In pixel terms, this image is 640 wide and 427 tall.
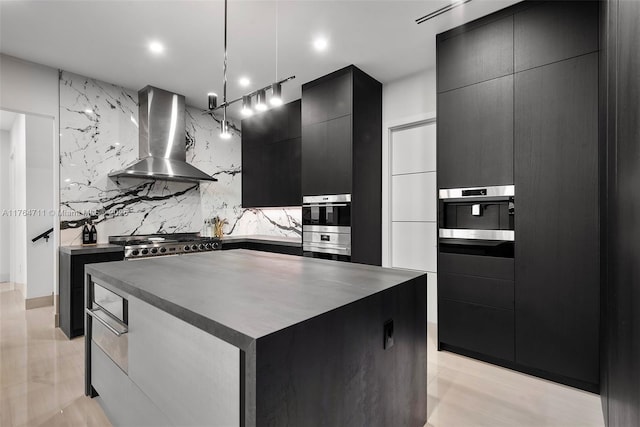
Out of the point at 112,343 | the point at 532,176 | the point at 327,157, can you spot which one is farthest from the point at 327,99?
the point at 112,343

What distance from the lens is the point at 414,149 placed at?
11.7ft

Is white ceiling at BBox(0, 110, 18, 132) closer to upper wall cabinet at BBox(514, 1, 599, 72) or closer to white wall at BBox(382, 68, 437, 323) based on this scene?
white wall at BBox(382, 68, 437, 323)

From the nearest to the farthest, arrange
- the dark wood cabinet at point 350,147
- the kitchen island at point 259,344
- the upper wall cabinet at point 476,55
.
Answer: the kitchen island at point 259,344, the upper wall cabinet at point 476,55, the dark wood cabinet at point 350,147

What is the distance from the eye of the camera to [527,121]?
2250 mm

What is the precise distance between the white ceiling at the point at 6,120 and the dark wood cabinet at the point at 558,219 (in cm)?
613

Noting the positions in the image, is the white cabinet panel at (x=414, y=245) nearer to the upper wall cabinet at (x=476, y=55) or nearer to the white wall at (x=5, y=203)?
the upper wall cabinet at (x=476, y=55)

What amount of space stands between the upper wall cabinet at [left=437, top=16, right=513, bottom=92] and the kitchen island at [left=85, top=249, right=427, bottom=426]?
6.18 feet

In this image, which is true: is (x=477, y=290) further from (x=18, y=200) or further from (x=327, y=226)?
(x=18, y=200)

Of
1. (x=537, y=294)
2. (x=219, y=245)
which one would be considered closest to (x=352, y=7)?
(x=537, y=294)

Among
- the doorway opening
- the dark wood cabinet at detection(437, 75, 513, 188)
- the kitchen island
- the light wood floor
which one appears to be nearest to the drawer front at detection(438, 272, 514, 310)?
the light wood floor

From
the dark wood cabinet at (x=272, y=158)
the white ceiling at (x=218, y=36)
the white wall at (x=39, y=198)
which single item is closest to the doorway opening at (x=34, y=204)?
the white wall at (x=39, y=198)

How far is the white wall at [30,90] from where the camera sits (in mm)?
3115

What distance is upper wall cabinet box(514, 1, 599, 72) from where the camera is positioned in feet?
6.75

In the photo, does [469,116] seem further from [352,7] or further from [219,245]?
[219,245]
